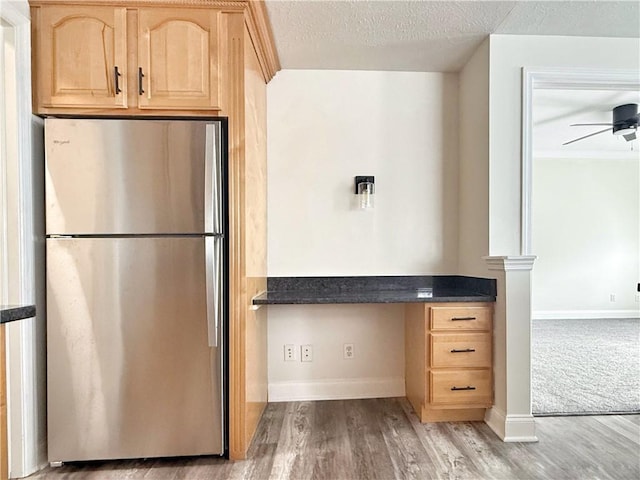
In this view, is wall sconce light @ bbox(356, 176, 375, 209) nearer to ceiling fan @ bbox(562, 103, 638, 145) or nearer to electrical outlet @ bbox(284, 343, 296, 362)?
electrical outlet @ bbox(284, 343, 296, 362)

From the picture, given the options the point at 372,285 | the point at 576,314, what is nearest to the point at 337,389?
the point at 372,285

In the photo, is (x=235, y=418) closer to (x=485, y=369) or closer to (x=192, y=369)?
(x=192, y=369)

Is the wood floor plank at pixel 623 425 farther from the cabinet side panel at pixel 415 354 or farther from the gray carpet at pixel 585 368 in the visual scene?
the cabinet side panel at pixel 415 354

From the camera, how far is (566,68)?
2303mm

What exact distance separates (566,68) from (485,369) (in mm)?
1942

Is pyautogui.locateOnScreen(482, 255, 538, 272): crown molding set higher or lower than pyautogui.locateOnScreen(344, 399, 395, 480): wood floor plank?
higher

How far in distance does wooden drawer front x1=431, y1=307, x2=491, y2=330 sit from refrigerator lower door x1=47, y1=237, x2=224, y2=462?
4.27 feet

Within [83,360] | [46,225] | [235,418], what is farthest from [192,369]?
[46,225]

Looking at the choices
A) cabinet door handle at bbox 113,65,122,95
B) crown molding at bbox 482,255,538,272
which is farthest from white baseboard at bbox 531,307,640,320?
cabinet door handle at bbox 113,65,122,95

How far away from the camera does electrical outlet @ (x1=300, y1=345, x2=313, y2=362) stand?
271cm

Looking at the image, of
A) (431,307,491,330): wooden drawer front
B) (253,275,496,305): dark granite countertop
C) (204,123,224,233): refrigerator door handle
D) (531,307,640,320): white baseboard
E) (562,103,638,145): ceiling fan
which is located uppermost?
(562,103,638,145): ceiling fan

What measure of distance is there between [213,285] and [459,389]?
1.59 metres

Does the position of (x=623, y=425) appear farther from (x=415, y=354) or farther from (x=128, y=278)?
(x=128, y=278)

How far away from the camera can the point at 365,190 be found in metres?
2.64
